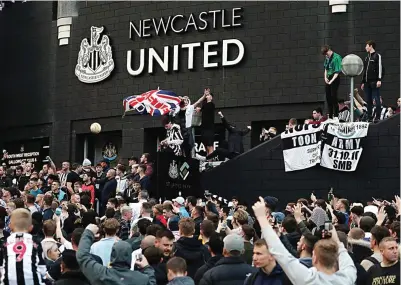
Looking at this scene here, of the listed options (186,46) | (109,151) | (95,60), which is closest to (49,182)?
(186,46)

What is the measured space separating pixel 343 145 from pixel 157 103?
5464mm

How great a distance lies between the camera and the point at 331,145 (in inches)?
825

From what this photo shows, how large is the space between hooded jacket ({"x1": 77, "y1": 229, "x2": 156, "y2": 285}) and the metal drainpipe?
23502 mm

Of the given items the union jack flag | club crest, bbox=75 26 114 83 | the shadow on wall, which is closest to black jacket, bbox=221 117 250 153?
the shadow on wall

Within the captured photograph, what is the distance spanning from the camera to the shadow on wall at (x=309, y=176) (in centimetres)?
2080

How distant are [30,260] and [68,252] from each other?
14.4 inches

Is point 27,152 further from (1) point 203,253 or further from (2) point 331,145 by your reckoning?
(1) point 203,253

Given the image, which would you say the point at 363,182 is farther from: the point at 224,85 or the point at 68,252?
the point at 68,252

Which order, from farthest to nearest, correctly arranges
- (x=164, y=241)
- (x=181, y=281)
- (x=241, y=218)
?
(x=241, y=218) → (x=164, y=241) → (x=181, y=281)

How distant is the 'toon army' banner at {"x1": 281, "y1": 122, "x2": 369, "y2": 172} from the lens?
20812mm

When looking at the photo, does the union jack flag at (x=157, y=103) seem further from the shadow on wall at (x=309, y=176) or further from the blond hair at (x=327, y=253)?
the blond hair at (x=327, y=253)

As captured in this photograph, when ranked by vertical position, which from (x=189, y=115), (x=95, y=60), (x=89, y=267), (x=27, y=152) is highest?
(x=95, y=60)

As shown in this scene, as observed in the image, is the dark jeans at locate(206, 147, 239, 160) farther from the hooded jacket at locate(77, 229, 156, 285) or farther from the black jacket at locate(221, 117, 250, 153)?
the hooded jacket at locate(77, 229, 156, 285)

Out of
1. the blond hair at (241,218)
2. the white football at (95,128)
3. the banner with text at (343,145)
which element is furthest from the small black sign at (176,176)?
the blond hair at (241,218)
